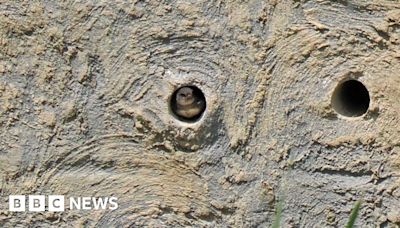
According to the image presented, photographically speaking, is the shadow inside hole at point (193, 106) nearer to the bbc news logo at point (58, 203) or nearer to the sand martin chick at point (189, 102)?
the sand martin chick at point (189, 102)

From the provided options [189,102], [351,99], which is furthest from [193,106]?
[351,99]

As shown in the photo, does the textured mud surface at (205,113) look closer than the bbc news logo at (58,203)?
Yes

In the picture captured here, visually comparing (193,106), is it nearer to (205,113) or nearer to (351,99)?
(205,113)

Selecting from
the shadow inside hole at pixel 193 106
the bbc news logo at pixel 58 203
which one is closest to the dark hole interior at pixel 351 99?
the shadow inside hole at pixel 193 106

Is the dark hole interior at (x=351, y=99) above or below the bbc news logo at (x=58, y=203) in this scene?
above

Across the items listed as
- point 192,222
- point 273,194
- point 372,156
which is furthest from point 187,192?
point 372,156

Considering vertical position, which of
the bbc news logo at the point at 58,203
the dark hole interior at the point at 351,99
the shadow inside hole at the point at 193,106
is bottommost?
the bbc news logo at the point at 58,203
